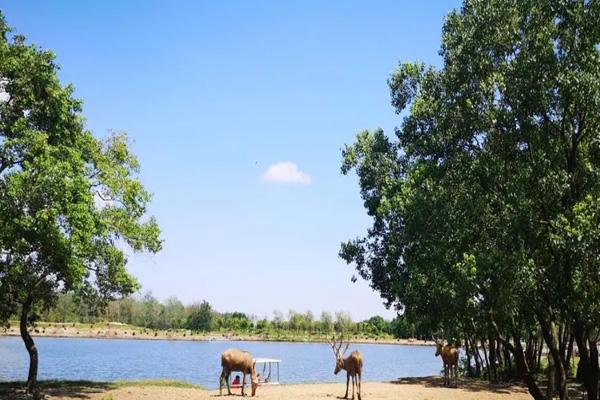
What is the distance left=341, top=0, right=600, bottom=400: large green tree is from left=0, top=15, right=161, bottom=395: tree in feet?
45.2

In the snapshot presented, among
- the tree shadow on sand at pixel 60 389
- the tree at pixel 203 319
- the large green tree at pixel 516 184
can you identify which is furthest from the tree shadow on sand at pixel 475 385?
the tree at pixel 203 319

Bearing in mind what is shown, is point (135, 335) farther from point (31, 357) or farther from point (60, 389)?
point (31, 357)

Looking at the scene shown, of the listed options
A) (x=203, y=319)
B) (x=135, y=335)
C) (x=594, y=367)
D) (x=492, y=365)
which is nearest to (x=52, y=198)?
(x=594, y=367)

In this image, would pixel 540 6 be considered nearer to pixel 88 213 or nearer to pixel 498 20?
pixel 498 20

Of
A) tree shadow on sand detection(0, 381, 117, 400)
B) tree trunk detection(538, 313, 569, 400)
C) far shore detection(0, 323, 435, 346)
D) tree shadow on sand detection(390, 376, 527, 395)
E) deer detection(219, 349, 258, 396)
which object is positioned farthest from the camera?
far shore detection(0, 323, 435, 346)

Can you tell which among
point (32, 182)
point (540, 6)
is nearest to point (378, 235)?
point (540, 6)

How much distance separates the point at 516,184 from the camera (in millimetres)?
18750

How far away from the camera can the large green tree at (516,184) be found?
17.4 m

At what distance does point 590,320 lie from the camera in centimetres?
1769

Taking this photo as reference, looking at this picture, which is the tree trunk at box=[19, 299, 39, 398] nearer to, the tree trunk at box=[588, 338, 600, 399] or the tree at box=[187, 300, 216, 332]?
the tree trunk at box=[588, 338, 600, 399]

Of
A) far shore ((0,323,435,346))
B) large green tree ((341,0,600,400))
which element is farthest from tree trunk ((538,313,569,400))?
far shore ((0,323,435,346))

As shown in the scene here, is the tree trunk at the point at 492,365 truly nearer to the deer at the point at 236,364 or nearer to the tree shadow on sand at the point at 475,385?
the tree shadow on sand at the point at 475,385

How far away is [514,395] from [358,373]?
30.3 ft

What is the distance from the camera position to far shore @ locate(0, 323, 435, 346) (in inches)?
4934
